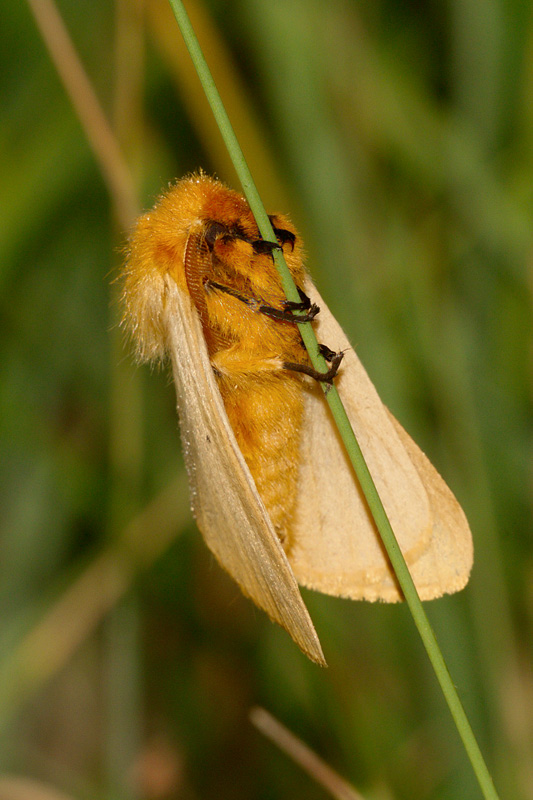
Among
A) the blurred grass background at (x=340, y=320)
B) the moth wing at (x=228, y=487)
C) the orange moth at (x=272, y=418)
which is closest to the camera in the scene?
the moth wing at (x=228, y=487)

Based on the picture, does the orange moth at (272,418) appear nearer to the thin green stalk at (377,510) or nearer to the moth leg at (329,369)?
the moth leg at (329,369)

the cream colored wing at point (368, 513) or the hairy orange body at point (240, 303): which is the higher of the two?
the hairy orange body at point (240, 303)

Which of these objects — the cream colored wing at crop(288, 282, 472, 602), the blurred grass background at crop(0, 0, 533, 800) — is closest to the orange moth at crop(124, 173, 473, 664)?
the cream colored wing at crop(288, 282, 472, 602)

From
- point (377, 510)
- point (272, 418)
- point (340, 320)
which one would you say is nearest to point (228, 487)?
point (272, 418)

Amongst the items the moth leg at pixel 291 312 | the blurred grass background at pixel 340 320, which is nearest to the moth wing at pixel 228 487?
the moth leg at pixel 291 312

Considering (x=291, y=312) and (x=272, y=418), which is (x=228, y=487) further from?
(x=291, y=312)

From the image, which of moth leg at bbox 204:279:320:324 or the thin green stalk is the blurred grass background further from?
the thin green stalk

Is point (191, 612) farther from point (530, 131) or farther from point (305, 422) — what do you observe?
point (530, 131)
